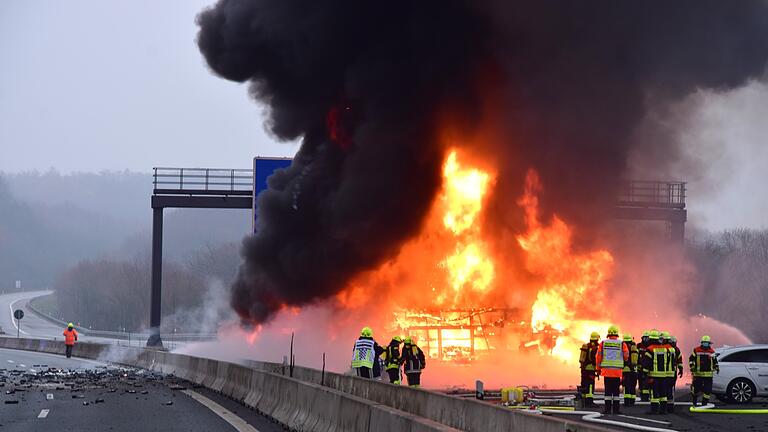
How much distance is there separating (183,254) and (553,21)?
159m

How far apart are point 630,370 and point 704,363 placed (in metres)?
1.85

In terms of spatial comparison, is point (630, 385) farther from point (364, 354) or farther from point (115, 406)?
point (115, 406)

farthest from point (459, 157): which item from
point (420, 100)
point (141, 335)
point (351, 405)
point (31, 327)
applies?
point (31, 327)

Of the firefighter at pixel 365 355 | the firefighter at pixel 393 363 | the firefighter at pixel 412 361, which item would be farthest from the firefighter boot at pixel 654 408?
the firefighter at pixel 365 355

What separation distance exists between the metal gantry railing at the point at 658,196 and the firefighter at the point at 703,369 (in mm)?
19589

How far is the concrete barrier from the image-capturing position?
41.6 feet

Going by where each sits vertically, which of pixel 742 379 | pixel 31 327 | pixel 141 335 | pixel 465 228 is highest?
pixel 465 228

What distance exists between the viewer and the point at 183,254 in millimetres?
193000

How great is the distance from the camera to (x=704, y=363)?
26609mm

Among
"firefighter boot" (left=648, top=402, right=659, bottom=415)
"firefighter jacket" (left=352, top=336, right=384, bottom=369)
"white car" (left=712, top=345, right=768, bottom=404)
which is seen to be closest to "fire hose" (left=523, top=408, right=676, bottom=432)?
"firefighter boot" (left=648, top=402, right=659, bottom=415)

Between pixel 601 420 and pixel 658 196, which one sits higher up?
pixel 658 196

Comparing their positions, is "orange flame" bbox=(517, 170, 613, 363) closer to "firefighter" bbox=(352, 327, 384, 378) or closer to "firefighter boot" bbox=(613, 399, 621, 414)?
"firefighter" bbox=(352, 327, 384, 378)

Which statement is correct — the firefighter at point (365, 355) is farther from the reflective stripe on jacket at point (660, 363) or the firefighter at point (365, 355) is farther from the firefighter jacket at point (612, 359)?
the reflective stripe on jacket at point (660, 363)

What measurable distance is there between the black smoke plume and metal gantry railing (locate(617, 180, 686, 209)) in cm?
394
